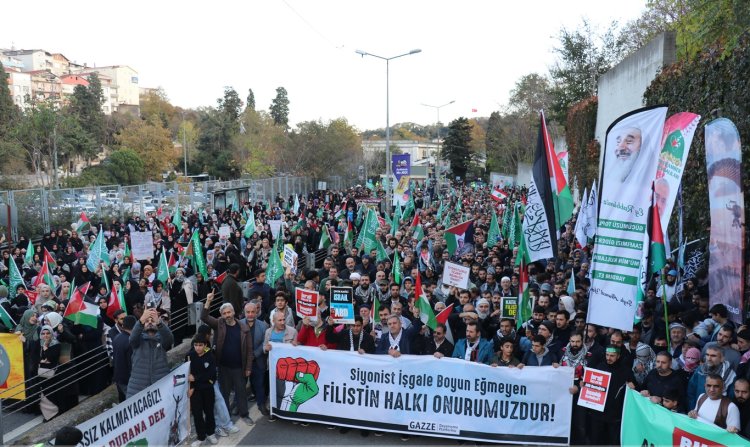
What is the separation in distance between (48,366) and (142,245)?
252 inches

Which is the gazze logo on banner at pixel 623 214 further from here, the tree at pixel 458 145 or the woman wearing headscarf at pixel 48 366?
the tree at pixel 458 145

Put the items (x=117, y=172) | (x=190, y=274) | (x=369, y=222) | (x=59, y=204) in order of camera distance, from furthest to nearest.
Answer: (x=117, y=172), (x=59, y=204), (x=369, y=222), (x=190, y=274)

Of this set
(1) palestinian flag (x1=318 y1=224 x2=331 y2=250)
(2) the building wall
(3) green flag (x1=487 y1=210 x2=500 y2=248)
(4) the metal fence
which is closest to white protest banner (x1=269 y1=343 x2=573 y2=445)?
(3) green flag (x1=487 y1=210 x2=500 y2=248)

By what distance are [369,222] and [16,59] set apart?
12132 centimetres

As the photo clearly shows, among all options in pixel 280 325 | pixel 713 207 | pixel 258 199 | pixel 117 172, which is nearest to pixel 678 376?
pixel 713 207

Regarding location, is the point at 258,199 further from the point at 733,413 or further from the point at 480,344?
the point at 733,413

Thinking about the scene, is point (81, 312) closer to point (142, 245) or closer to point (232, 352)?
point (232, 352)

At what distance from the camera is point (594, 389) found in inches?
271

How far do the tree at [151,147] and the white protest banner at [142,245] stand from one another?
46934mm

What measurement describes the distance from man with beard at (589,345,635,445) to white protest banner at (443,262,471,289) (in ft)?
12.9

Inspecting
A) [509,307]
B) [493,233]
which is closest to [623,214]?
[509,307]

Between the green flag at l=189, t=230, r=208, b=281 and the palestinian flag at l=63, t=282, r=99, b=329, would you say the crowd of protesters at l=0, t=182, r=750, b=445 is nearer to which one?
the palestinian flag at l=63, t=282, r=99, b=329

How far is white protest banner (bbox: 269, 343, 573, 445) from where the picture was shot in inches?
284

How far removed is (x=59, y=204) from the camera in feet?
83.3
